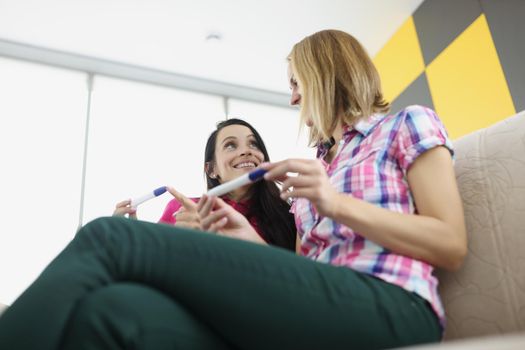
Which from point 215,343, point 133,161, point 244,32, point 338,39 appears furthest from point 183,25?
point 215,343

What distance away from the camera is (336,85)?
104 centimetres

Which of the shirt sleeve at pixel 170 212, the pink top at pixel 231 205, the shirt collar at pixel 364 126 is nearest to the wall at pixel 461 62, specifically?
the pink top at pixel 231 205

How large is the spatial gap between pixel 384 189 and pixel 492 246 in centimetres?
21

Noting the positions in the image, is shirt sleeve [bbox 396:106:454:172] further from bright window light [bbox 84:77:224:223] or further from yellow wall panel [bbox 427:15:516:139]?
bright window light [bbox 84:77:224:223]

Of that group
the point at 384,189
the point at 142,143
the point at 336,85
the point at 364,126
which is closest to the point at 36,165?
the point at 142,143

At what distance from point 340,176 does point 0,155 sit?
8.14 feet

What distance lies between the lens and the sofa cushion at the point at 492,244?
73 cm

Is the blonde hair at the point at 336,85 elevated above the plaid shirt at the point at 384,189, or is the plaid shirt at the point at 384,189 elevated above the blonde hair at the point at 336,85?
the blonde hair at the point at 336,85

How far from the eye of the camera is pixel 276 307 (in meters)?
0.59

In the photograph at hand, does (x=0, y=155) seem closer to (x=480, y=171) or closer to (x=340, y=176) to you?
(x=340, y=176)

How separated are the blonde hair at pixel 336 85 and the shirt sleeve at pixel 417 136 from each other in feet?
0.50

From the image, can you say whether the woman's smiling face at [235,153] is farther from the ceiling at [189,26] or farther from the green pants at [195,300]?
the ceiling at [189,26]

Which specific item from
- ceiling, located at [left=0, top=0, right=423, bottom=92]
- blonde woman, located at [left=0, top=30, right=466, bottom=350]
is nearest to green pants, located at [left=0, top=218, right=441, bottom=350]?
blonde woman, located at [left=0, top=30, right=466, bottom=350]

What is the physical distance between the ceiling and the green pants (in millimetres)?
2315
